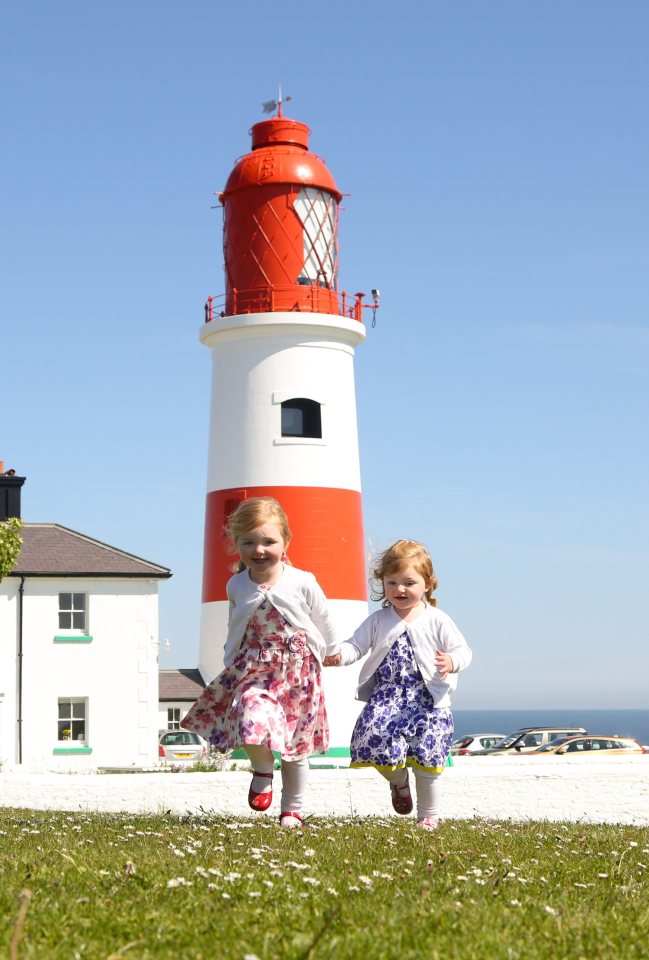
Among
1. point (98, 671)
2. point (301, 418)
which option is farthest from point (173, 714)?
point (301, 418)

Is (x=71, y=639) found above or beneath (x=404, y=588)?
above

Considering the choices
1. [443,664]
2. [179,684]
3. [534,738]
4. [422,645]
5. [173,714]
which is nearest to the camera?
[443,664]

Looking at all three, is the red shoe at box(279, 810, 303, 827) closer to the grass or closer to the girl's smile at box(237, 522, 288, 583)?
the grass

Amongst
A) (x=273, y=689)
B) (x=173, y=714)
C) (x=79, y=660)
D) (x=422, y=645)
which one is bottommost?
(x=173, y=714)

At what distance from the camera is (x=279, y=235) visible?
2753cm

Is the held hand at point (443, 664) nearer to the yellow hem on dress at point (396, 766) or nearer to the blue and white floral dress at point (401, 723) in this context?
the blue and white floral dress at point (401, 723)

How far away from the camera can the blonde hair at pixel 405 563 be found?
9.91 metres

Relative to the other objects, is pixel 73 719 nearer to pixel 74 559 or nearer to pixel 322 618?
pixel 74 559

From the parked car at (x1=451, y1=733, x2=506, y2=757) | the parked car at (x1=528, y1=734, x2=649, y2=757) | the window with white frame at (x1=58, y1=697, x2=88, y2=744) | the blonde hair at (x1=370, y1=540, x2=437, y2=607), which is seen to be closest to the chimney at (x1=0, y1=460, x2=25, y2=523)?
the window with white frame at (x1=58, y1=697, x2=88, y2=744)

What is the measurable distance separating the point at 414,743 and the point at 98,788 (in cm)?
1088

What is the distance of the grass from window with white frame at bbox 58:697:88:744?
67.3ft

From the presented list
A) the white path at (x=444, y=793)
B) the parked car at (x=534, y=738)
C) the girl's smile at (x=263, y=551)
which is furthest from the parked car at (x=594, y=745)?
the girl's smile at (x=263, y=551)

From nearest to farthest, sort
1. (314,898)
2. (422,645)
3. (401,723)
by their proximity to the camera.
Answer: (314,898)
(401,723)
(422,645)

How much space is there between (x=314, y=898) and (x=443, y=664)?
14.4 ft
